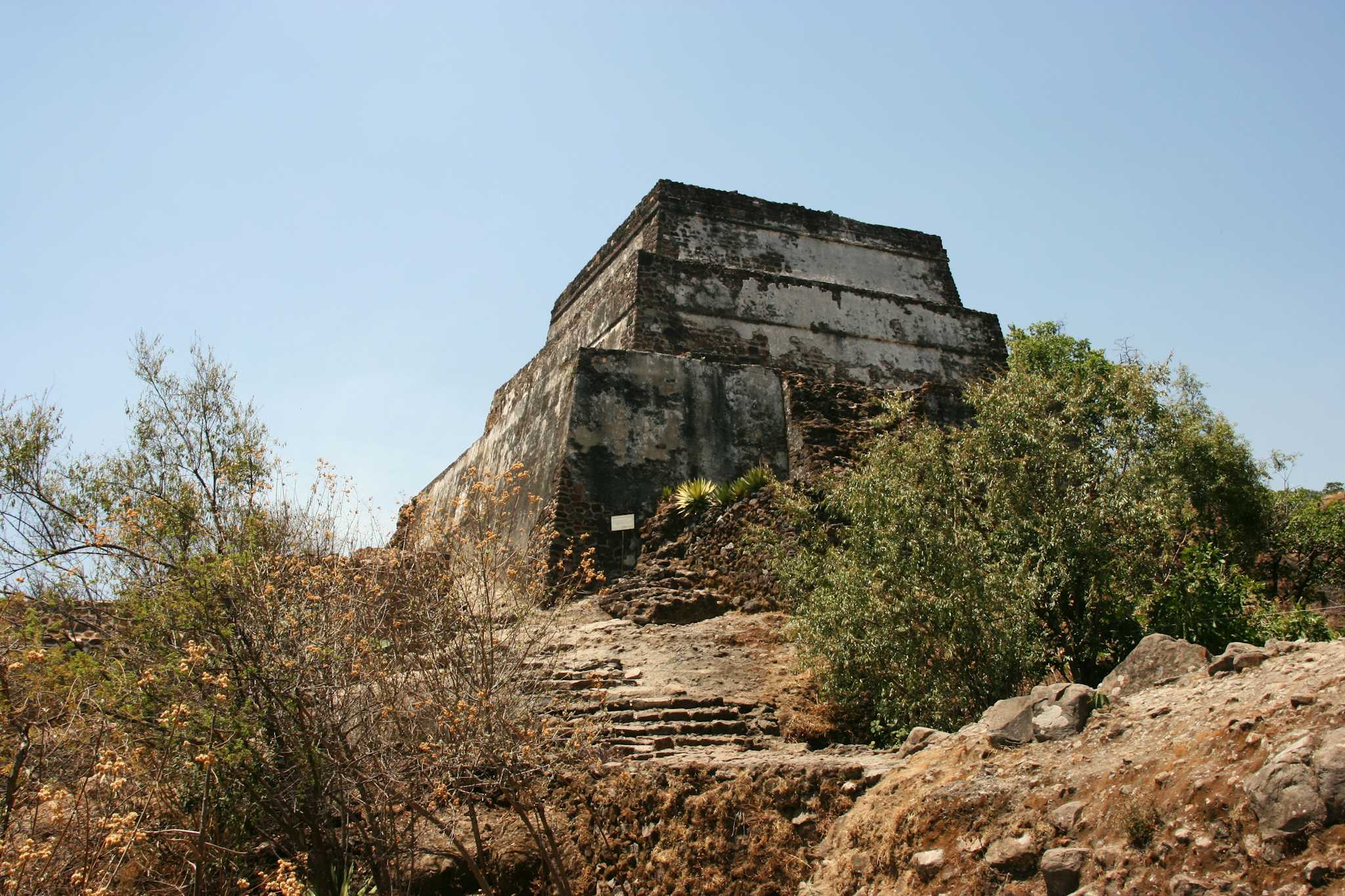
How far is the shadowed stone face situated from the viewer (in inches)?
495

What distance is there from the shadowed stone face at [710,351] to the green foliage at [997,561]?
12.8ft

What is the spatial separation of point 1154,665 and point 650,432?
8.13 meters

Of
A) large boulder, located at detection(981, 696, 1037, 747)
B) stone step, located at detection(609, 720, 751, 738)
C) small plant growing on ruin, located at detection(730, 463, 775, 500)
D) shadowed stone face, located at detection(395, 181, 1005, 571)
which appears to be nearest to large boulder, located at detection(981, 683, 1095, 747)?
large boulder, located at detection(981, 696, 1037, 747)

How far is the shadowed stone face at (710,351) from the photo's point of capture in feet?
41.2

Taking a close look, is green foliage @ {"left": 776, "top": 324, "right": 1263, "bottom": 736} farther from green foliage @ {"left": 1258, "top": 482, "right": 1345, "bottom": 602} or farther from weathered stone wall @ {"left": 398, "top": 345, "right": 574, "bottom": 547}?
green foliage @ {"left": 1258, "top": 482, "right": 1345, "bottom": 602}

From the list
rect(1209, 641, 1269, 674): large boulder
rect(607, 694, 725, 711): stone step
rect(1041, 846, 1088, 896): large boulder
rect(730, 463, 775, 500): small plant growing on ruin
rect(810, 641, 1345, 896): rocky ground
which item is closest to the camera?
rect(810, 641, 1345, 896): rocky ground

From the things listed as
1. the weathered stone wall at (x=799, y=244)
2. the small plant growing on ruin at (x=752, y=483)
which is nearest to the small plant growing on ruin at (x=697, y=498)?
the small plant growing on ruin at (x=752, y=483)

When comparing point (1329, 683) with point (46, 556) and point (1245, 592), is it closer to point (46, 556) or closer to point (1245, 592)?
point (1245, 592)

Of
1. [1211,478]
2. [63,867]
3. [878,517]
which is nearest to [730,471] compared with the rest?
[878,517]

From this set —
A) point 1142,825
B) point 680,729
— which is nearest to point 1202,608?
point 1142,825

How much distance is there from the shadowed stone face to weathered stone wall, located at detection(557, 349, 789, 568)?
0.8 inches

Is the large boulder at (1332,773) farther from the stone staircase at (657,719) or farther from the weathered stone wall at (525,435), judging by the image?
the weathered stone wall at (525,435)

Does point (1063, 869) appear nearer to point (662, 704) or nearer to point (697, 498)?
point (662, 704)

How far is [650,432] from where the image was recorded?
41.9 feet
